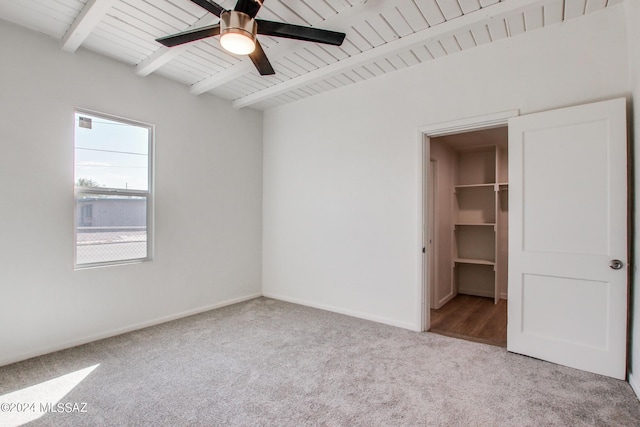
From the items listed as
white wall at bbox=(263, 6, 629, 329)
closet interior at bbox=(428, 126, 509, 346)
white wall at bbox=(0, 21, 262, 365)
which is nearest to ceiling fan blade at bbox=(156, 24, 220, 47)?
white wall at bbox=(0, 21, 262, 365)

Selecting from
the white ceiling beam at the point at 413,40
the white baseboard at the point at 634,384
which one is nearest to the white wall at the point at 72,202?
the white ceiling beam at the point at 413,40

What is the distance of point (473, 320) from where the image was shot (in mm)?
3789

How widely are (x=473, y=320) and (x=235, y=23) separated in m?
3.84

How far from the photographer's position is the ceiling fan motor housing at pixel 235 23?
1885 mm

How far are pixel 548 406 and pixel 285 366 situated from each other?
5.98 feet

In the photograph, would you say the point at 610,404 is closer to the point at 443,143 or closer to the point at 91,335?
the point at 443,143

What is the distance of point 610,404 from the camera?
80.7 inches

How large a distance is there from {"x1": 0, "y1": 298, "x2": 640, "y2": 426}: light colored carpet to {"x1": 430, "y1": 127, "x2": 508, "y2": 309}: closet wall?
180 centimetres

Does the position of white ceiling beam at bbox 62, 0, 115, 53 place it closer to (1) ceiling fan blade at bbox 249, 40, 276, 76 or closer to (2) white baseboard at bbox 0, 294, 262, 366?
(1) ceiling fan blade at bbox 249, 40, 276, 76

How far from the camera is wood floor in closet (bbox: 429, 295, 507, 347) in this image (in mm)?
3264

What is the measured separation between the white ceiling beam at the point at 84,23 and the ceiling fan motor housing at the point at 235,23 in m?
1.01

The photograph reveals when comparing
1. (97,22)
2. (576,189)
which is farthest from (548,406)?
(97,22)

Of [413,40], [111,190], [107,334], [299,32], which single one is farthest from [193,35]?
[107,334]

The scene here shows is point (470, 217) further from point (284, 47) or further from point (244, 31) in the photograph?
point (244, 31)
